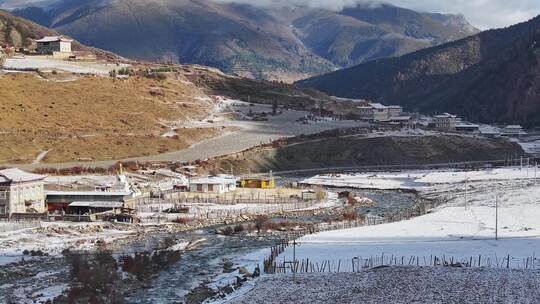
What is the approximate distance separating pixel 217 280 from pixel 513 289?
1297 cm

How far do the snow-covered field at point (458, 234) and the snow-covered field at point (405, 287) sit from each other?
344 centimetres

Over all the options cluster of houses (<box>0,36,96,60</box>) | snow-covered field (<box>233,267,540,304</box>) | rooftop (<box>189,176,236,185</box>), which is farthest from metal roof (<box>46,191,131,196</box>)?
cluster of houses (<box>0,36,96,60</box>)

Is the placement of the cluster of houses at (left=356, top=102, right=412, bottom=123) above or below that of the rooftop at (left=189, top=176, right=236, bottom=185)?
above

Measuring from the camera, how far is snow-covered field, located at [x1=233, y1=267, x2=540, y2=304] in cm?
3162

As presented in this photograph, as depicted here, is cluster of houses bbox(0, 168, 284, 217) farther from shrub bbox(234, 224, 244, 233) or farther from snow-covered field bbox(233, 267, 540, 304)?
snow-covered field bbox(233, 267, 540, 304)

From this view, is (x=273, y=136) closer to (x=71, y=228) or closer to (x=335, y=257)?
(x=71, y=228)

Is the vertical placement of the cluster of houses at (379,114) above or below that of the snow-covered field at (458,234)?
above

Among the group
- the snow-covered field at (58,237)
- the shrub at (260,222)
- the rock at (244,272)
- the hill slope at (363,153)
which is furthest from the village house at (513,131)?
the rock at (244,272)

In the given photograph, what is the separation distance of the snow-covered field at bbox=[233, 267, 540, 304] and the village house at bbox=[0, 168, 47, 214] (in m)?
27.4

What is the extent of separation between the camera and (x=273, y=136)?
103 m

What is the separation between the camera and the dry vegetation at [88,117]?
8350cm

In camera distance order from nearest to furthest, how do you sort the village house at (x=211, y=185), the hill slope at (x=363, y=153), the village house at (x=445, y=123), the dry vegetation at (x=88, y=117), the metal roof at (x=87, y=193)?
the metal roof at (x=87, y=193) → the village house at (x=211, y=185) → the dry vegetation at (x=88, y=117) → the hill slope at (x=363, y=153) → the village house at (x=445, y=123)

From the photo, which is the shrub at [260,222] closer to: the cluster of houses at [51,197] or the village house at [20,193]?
the cluster of houses at [51,197]

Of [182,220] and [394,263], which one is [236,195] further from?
[394,263]
